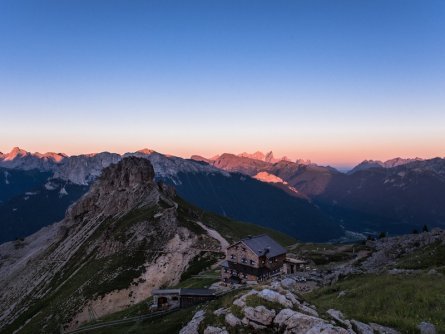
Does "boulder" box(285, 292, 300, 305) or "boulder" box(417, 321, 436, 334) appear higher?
"boulder" box(285, 292, 300, 305)

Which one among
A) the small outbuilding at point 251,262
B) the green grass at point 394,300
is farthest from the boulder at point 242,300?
the small outbuilding at point 251,262

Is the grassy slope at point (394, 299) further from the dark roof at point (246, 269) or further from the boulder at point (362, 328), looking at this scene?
the dark roof at point (246, 269)

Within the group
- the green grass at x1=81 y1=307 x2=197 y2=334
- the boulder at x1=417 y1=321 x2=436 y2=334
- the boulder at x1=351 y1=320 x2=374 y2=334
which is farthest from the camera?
the green grass at x1=81 y1=307 x2=197 y2=334

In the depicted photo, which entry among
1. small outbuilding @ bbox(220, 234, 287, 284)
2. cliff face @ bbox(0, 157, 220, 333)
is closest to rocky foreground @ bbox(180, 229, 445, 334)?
small outbuilding @ bbox(220, 234, 287, 284)

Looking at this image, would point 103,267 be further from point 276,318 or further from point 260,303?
point 276,318

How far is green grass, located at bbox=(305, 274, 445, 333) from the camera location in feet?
120

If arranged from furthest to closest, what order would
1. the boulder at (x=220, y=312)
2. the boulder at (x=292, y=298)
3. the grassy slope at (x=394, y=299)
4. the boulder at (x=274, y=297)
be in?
the grassy slope at (x=394, y=299)
the boulder at (x=220, y=312)
the boulder at (x=292, y=298)
the boulder at (x=274, y=297)

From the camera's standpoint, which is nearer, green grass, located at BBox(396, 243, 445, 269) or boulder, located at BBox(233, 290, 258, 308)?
boulder, located at BBox(233, 290, 258, 308)

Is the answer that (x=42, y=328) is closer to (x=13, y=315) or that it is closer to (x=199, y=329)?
(x=13, y=315)

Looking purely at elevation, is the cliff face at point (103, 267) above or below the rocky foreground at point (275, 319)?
below

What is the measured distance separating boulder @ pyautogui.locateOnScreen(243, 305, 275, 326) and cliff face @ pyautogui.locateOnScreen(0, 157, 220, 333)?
75.6 meters

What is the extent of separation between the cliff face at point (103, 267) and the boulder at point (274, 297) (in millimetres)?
74986

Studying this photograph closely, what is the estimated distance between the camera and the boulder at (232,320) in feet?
106

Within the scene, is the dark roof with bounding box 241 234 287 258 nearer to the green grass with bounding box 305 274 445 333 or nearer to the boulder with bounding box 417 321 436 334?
the green grass with bounding box 305 274 445 333
